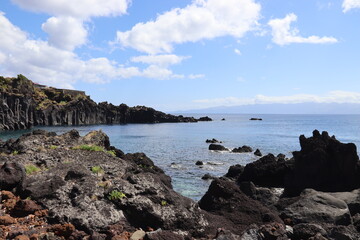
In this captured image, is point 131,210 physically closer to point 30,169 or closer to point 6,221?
point 6,221

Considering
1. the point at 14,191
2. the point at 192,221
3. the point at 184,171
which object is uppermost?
the point at 14,191

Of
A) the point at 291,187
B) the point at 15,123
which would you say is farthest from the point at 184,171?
the point at 15,123

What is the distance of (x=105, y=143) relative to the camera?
29.2m

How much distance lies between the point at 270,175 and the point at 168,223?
21.1m

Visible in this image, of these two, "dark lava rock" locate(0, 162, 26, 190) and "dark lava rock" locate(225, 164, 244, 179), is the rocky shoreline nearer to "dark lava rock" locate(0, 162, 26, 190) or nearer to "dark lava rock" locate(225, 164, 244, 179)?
"dark lava rock" locate(0, 162, 26, 190)

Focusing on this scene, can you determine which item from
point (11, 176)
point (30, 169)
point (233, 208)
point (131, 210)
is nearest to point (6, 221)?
point (11, 176)

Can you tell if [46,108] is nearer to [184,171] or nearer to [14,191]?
[184,171]

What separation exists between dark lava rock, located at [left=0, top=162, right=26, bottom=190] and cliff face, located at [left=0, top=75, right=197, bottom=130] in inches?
4208

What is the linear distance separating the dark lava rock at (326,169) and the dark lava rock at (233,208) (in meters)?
13.4

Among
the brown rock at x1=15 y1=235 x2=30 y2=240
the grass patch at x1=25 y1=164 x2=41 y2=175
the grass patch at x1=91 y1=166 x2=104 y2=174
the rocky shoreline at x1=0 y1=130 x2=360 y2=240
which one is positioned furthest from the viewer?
the grass patch at x1=91 y1=166 x2=104 y2=174

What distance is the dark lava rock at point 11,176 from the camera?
12453 millimetres

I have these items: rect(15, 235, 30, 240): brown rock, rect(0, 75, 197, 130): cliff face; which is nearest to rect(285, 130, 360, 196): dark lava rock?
rect(15, 235, 30, 240): brown rock

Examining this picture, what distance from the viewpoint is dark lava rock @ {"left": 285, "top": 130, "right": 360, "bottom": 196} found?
2658 cm

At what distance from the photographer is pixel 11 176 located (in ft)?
41.4
